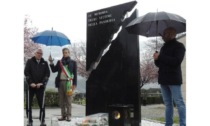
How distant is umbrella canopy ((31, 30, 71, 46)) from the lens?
190 inches

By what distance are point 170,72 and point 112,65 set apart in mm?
991

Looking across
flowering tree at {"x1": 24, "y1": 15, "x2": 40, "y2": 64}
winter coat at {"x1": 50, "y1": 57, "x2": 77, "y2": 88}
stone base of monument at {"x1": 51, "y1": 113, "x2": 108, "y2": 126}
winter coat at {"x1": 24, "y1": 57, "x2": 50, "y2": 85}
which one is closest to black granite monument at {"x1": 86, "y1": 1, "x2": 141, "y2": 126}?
stone base of monument at {"x1": 51, "y1": 113, "x2": 108, "y2": 126}

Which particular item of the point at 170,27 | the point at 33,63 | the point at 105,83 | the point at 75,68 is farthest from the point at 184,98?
the point at 33,63

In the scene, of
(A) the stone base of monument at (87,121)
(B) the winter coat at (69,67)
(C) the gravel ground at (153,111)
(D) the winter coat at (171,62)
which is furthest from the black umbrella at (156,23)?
(A) the stone base of monument at (87,121)

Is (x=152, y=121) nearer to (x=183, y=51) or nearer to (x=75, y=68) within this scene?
(x=183, y=51)

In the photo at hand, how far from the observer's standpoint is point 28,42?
194 inches

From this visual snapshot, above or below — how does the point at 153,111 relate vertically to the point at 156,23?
below

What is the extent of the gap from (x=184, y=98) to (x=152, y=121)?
1.90 ft

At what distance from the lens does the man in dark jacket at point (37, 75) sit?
4.87 metres

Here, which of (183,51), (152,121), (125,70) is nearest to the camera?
(183,51)

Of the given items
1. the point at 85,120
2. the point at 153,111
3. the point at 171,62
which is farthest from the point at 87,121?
the point at 171,62

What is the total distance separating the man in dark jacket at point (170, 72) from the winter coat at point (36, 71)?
63.3 inches

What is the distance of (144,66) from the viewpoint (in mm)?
4254

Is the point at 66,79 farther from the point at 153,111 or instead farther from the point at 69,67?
the point at 153,111
